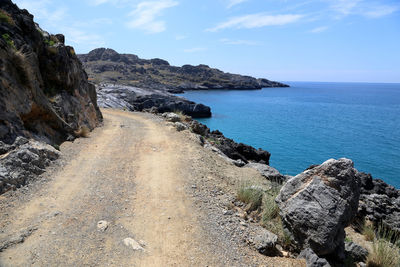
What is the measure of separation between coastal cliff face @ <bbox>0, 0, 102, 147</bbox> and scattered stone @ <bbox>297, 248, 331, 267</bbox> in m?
10.5

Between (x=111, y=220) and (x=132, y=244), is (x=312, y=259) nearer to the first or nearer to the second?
(x=132, y=244)

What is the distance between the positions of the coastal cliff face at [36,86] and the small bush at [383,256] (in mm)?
12493

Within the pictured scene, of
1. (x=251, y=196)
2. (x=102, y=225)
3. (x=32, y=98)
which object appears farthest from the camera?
(x=32, y=98)

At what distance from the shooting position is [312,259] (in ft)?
19.7

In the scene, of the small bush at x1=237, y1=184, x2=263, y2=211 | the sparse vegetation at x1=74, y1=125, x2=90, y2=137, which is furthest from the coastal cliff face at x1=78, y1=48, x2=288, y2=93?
the small bush at x1=237, y1=184, x2=263, y2=211

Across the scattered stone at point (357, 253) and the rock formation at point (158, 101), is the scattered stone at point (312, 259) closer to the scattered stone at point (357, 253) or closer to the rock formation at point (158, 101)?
the scattered stone at point (357, 253)

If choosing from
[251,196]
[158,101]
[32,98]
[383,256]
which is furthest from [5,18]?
[158,101]

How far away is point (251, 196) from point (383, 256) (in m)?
3.86

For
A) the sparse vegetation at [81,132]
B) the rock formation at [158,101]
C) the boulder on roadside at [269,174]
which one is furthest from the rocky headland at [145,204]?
the rock formation at [158,101]

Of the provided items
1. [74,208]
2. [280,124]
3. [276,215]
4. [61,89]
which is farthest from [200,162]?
[280,124]

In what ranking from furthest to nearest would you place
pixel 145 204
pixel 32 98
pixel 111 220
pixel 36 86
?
pixel 36 86
pixel 32 98
pixel 145 204
pixel 111 220

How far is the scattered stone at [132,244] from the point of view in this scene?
608 cm

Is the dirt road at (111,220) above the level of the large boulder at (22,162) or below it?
below

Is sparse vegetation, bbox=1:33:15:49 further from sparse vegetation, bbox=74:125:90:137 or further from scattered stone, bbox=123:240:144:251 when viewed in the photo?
scattered stone, bbox=123:240:144:251
